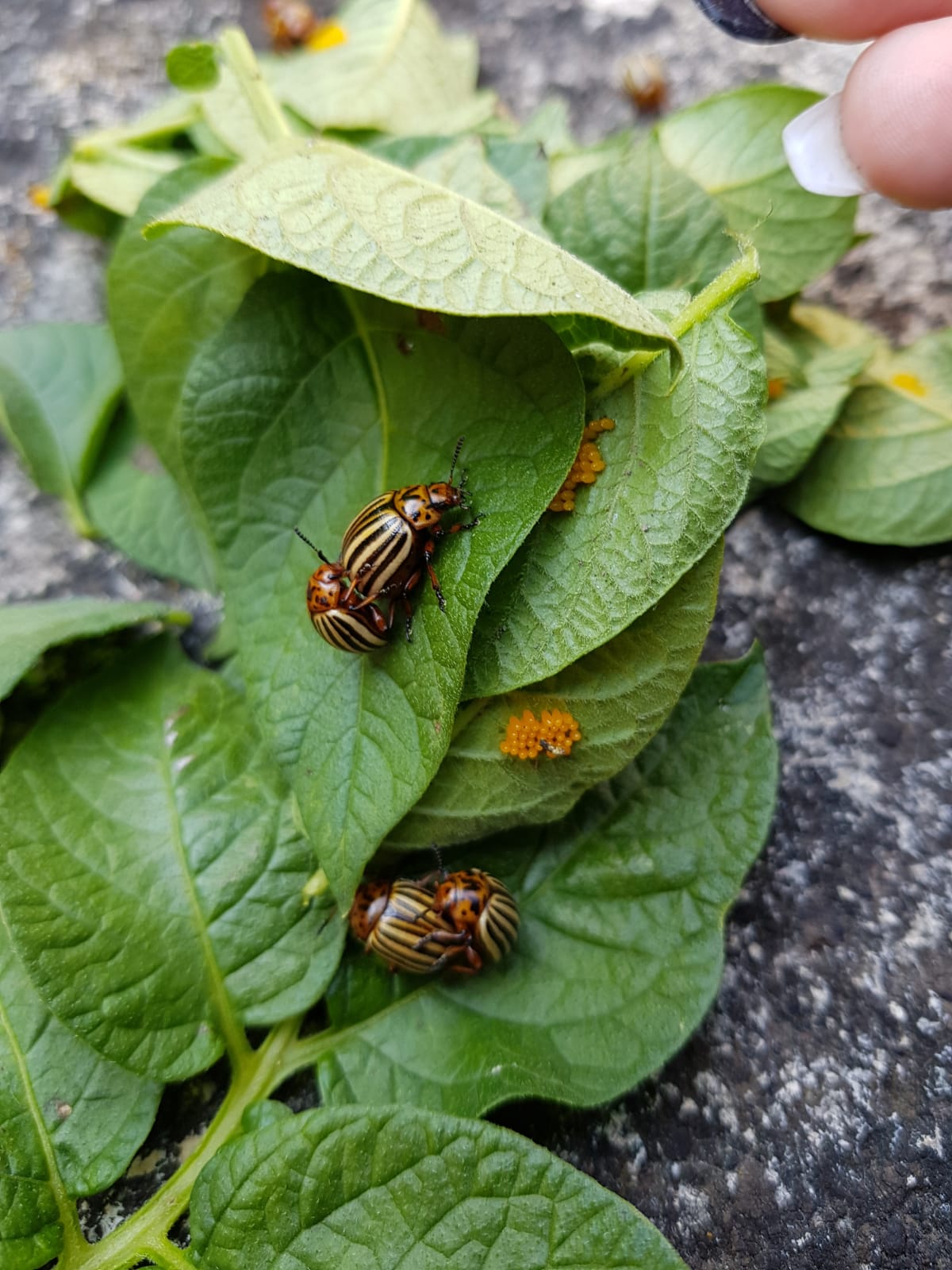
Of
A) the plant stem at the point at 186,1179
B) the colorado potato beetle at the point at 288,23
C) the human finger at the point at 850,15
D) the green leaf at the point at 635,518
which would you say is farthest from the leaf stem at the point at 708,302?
the colorado potato beetle at the point at 288,23

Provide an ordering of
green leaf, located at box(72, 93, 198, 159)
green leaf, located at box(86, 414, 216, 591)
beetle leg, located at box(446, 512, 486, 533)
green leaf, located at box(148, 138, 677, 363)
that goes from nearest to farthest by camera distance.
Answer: green leaf, located at box(148, 138, 677, 363) < beetle leg, located at box(446, 512, 486, 533) < green leaf, located at box(86, 414, 216, 591) < green leaf, located at box(72, 93, 198, 159)

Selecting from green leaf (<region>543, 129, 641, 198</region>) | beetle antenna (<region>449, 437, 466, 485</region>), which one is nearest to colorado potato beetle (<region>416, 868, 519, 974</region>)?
beetle antenna (<region>449, 437, 466, 485</region>)

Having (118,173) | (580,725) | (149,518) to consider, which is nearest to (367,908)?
(580,725)

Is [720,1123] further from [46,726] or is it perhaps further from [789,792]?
[46,726]

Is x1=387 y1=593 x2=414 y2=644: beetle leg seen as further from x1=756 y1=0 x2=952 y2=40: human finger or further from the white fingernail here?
x1=756 y1=0 x2=952 y2=40: human finger

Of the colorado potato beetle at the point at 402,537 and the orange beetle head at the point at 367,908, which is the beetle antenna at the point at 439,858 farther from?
A: the colorado potato beetle at the point at 402,537

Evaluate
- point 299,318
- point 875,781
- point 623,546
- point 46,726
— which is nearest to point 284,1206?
point 46,726
